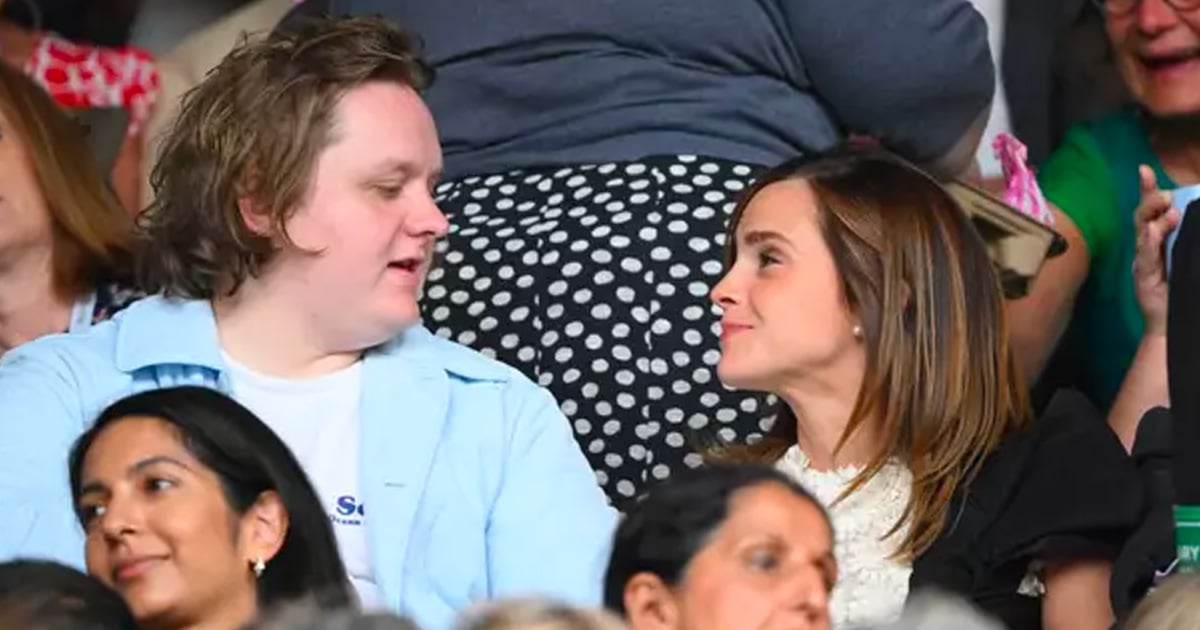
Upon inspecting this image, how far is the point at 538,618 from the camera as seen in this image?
172cm

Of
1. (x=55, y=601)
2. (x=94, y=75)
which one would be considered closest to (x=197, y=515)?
(x=55, y=601)

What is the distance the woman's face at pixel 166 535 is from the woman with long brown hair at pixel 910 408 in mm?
539

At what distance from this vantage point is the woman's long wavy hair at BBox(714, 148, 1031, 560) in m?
2.58

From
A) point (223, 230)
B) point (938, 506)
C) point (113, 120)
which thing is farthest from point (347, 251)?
point (113, 120)

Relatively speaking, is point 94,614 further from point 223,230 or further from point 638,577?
point 223,230

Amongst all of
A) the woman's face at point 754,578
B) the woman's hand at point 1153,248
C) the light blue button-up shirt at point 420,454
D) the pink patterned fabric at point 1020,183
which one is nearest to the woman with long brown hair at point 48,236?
the light blue button-up shirt at point 420,454

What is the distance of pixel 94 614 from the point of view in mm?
2002

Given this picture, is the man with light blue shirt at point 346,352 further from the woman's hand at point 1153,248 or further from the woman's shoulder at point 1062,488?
Answer: the woman's hand at point 1153,248

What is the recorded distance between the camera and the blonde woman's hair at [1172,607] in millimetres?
1968

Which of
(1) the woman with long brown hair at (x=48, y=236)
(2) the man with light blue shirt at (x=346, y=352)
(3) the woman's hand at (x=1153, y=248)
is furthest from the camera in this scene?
(1) the woman with long brown hair at (x=48, y=236)

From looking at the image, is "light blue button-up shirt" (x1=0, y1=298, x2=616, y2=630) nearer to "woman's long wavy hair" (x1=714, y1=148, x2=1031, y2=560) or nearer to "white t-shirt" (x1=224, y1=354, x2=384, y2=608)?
"white t-shirt" (x1=224, y1=354, x2=384, y2=608)

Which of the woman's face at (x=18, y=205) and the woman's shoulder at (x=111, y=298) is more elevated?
the woman's face at (x=18, y=205)

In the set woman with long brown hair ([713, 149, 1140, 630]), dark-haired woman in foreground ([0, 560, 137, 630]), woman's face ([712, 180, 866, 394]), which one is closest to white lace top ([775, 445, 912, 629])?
woman with long brown hair ([713, 149, 1140, 630])

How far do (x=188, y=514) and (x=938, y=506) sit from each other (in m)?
0.70
